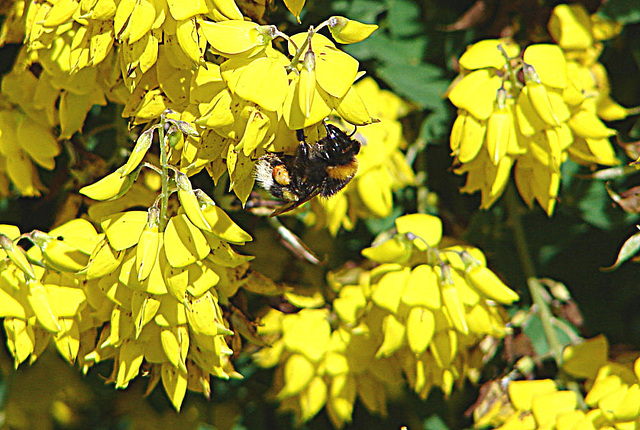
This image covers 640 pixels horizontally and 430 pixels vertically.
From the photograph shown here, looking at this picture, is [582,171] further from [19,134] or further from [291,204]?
[19,134]

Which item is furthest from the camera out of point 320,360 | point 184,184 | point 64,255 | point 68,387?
point 68,387

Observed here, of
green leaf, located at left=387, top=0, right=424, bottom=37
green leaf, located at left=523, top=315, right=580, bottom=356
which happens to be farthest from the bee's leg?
green leaf, located at left=523, top=315, right=580, bottom=356

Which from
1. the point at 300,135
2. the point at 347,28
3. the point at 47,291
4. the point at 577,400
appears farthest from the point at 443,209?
Answer: the point at 47,291

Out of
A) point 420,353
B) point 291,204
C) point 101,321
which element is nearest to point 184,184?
point 291,204

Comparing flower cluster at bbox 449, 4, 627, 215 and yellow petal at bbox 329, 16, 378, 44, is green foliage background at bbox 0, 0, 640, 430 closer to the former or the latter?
flower cluster at bbox 449, 4, 627, 215

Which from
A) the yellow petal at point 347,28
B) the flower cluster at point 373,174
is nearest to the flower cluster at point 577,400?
the flower cluster at point 373,174

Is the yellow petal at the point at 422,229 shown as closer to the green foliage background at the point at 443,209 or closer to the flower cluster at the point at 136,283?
the green foliage background at the point at 443,209
